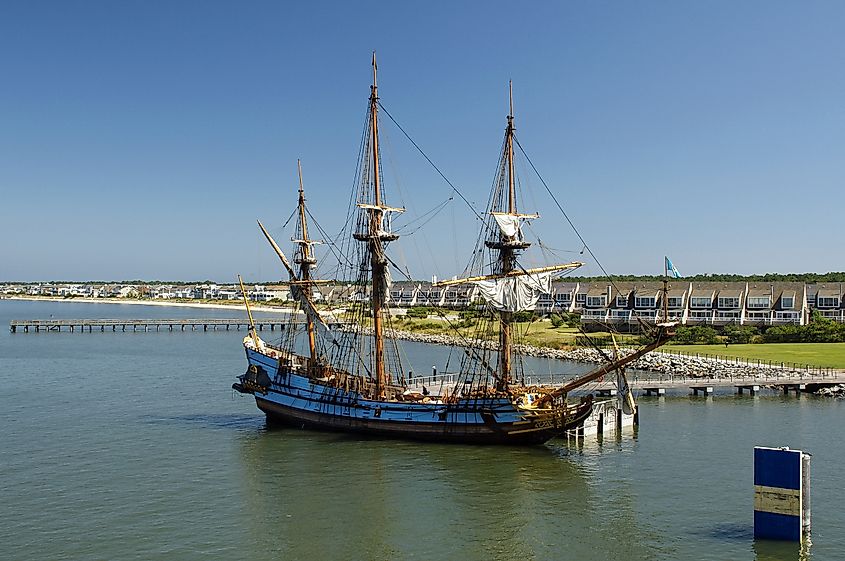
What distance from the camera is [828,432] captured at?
46938 millimetres

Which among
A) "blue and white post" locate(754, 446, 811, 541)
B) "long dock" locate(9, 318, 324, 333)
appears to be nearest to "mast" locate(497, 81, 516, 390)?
"blue and white post" locate(754, 446, 811, 541)

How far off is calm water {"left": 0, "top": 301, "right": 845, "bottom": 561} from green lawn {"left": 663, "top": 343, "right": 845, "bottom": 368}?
16.9 meters

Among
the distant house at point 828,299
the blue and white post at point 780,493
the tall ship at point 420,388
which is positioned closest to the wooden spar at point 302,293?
the tall ship at point 420,388

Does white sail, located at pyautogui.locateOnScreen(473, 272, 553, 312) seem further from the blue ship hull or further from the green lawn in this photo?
the green lawn

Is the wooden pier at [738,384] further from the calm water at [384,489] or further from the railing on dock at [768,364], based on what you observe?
the railing on dock at [768,364]

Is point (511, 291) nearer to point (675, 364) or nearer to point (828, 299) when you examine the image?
point (675, 364)

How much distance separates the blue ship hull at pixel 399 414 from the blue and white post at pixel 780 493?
16083 mm

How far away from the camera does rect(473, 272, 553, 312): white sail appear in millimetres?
49906

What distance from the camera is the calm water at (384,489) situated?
2956 cm

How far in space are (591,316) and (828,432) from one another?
7103 centimetres

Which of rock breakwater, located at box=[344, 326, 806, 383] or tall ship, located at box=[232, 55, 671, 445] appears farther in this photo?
rock breakwater, located at box=[344, 326, 806, 383]

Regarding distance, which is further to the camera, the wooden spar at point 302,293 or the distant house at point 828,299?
the distant house at point 828,299

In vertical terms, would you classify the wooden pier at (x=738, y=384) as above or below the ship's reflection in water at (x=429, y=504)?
above

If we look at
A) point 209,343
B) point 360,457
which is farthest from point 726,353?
point 209,343
